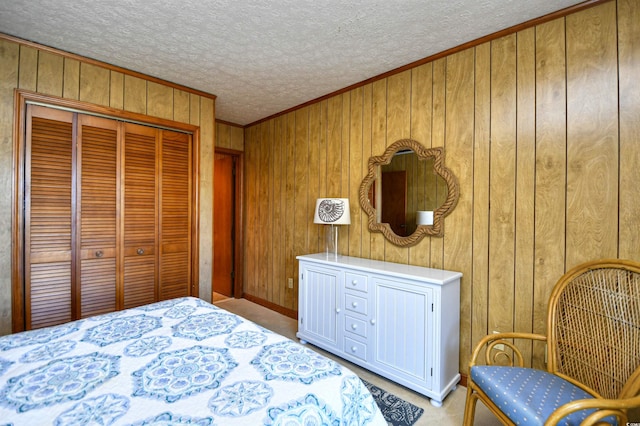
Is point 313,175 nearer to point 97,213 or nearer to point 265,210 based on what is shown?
point 265,210

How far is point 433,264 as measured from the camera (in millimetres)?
2471

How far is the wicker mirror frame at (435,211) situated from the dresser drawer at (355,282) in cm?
50

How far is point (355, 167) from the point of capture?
3049mm

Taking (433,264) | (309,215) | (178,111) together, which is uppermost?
(178,111)

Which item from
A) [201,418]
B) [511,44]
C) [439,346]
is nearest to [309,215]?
[439,346]

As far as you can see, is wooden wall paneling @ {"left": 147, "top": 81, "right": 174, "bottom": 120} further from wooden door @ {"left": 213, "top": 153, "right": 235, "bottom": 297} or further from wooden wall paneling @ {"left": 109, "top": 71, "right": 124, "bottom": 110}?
wooden door @ {"left": 213, "top": 153, "right": 235, "bottom": 297}

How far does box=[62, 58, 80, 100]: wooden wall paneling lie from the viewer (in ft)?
8.02

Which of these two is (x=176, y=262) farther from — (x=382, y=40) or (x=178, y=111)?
(x=382, y=40)

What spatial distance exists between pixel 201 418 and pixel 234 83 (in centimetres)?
290

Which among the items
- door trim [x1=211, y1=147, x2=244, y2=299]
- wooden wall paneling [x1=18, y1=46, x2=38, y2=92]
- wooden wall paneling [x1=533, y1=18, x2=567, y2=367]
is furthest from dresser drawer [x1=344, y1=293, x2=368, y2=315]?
wooden wall paneling [x1=18, y1=46, x2=38, y2=92]

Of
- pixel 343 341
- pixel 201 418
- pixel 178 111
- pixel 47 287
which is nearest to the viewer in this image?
pixel 201 418

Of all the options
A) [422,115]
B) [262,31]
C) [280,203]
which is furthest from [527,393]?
[280,203]

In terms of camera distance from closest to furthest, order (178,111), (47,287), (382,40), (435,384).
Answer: (435,384)
(382,40)
(47,287)
(178,111)

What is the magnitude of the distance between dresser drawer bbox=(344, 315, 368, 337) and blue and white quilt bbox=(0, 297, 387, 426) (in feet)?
3.82
